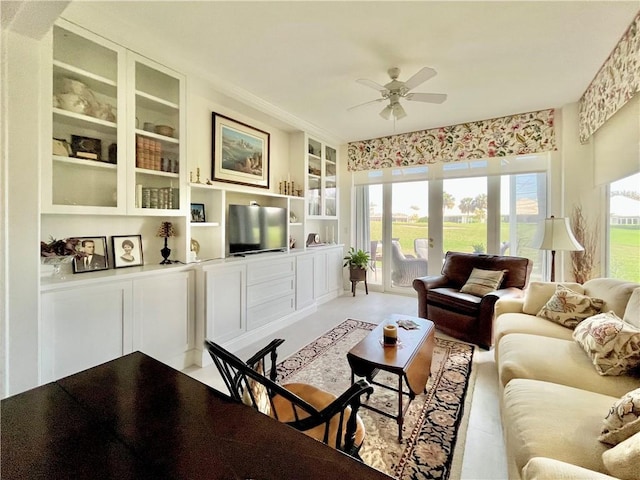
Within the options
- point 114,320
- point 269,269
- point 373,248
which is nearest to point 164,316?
point 114,320

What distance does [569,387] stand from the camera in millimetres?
1527

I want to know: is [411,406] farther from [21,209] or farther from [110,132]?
[110,132]

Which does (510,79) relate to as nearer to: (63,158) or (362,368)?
(362,368)

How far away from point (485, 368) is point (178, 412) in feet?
8.78

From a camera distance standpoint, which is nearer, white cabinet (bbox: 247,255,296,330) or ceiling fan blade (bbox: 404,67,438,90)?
ceiling fan blade (bbox: 404,67,438,90)

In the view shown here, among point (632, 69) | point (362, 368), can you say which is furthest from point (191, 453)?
point (632, 69)

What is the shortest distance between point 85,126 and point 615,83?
14.2 ft

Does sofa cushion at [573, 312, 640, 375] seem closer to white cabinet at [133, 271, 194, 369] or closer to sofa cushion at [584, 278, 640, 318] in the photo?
sofa cushion at [584, 278, 640, 318]

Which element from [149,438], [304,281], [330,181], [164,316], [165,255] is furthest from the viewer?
[330,181]

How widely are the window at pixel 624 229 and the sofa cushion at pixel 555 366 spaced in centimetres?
166

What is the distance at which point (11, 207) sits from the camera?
160cm

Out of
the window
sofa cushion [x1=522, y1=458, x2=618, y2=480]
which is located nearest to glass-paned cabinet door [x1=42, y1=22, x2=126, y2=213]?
sofa cushion [x1=522, y1=458, x2=618, y2=480]

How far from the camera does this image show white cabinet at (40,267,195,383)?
73.1 inches

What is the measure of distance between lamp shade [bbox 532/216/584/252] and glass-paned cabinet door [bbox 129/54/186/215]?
3.83 meters
